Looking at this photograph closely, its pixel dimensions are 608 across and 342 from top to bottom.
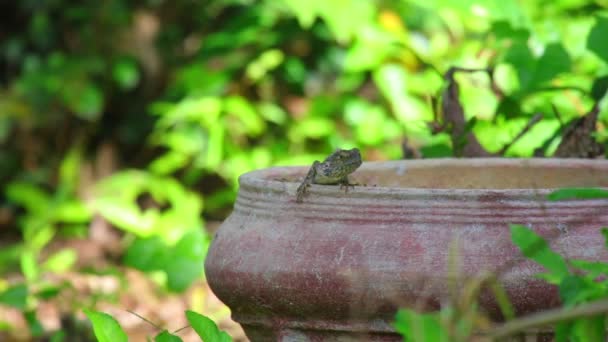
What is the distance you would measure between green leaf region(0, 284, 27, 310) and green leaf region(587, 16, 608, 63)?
2.17 meters

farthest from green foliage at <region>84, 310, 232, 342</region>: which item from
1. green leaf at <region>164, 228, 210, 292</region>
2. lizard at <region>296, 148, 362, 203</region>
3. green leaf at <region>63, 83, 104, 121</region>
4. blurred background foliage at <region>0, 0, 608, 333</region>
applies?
green leaf at <region>63, 83, 104, 121</region>

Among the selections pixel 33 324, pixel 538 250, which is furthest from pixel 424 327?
pixel 33 324

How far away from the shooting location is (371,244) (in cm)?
203

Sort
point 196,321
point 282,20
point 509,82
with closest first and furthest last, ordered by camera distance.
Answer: point 196,321
point 509,82
point 282,20

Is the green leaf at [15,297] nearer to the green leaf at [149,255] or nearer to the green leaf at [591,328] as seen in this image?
the green leaf at [149,255]

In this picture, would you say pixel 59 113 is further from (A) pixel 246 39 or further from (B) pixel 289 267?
(B) pixel 289 267

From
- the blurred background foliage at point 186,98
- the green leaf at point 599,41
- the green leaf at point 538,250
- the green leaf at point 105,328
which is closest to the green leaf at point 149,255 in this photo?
the blurred background foliage at point 186,98

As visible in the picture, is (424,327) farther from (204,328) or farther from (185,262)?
(185,262)

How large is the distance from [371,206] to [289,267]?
0.72 feet

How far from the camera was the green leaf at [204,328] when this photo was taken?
1942mm

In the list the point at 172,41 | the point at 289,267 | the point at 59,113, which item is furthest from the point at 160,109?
the point at 289,267

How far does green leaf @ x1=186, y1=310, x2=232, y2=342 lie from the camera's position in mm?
1942

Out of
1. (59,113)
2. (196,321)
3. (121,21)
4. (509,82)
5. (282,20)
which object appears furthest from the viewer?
(59,113)

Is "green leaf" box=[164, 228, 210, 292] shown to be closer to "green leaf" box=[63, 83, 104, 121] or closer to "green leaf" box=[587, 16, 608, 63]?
"green leaf" box=[587, 16, 608, 63]
